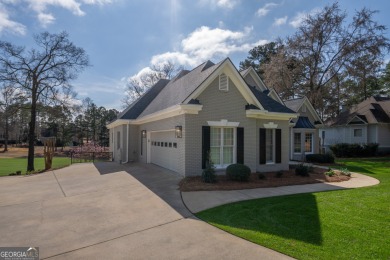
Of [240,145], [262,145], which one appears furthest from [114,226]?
[262,145]

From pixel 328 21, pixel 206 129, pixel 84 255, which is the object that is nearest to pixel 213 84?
pixel 206 129

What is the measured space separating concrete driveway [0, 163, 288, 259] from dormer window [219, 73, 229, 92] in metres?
5.16

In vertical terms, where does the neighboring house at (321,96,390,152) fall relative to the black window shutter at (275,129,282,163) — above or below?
above

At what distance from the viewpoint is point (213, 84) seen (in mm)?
11820

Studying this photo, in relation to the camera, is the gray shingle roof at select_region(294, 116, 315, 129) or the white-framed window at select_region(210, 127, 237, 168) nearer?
the white-framed window at select_region(210, 127, 237, 168)

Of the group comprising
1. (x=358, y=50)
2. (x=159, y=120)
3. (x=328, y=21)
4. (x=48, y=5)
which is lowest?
(x=159, y=120)

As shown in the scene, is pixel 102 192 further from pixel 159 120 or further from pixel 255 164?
pixel 255 164

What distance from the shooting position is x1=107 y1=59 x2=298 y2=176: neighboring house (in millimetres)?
11328

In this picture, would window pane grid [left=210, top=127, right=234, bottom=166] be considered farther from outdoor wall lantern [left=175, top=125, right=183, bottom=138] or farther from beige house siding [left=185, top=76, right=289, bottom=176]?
outdoor wall lantern [left=175, top=125, right=183, bottom=138]

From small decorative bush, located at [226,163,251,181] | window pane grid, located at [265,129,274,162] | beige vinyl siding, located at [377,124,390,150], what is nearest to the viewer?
small decorative bush, located at [226,163,251,181]

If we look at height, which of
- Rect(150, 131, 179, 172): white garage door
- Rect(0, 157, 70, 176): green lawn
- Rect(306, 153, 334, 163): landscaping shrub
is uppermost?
Rect(150, 131, 179, 172): white garage door

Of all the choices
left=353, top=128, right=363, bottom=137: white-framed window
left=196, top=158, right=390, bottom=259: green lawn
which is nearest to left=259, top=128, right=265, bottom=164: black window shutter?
left=196, top=158, right=390, bottom=259: green lawn

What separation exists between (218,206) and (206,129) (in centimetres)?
468

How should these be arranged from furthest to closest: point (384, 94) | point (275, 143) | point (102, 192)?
point (384, 94), point (275, 143), point (102, 192)
